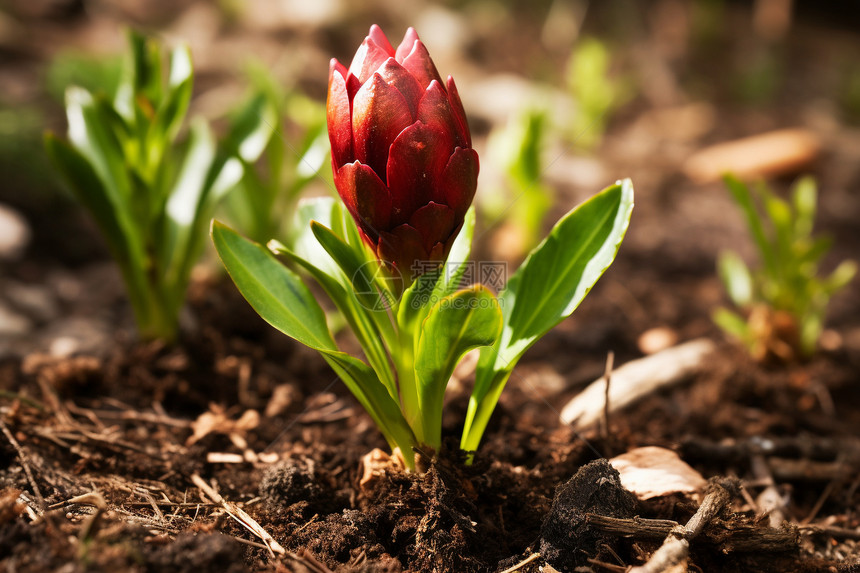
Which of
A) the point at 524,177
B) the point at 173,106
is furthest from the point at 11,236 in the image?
the point at 524,177

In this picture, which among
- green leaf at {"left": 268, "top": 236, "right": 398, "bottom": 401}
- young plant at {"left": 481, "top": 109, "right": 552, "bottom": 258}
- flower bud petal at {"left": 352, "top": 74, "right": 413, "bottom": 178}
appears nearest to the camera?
flower bud petal at {"left": 352, "top": 74, "right": 413, "bottom": 178}

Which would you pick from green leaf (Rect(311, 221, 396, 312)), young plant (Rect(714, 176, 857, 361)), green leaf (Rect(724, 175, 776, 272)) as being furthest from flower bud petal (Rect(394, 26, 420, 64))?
young plant (Rect(714, 176, 857, 361))

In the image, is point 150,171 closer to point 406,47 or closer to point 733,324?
point 406,47

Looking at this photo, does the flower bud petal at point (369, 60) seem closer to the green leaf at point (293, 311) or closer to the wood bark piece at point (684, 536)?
the green leaf at point (293, 311)

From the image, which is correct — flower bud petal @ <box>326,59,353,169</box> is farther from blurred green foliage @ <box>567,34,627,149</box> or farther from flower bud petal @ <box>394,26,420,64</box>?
blurred green foliage @ <box>567,34,627,149</box>

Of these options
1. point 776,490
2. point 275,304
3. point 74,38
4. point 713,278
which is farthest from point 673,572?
point 74,38

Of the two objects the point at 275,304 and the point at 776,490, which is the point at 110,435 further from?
the point at 776,490

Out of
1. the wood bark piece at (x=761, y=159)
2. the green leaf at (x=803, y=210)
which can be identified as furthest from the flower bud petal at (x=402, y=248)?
the wood bark piece at (x=761, y=159)

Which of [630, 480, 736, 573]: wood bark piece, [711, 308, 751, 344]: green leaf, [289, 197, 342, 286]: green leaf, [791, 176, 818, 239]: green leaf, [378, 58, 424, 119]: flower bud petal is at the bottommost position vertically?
[711, 308, 751, 344]: green leaf
